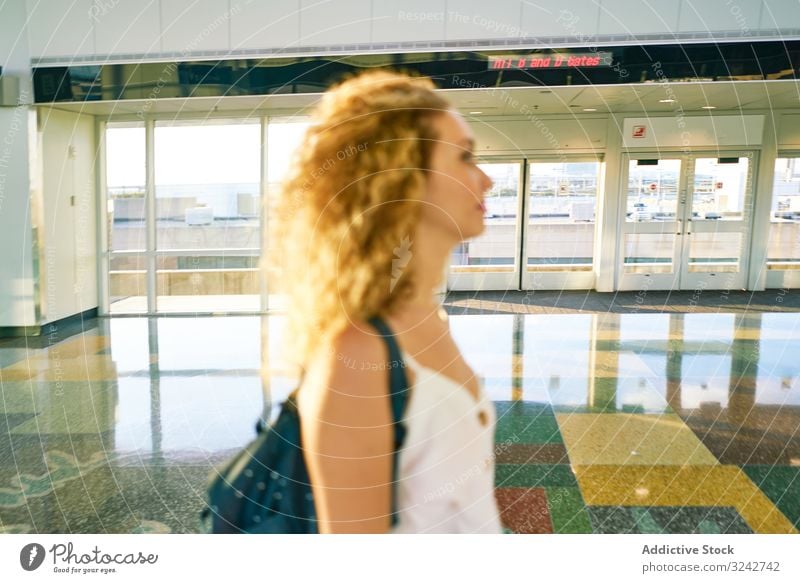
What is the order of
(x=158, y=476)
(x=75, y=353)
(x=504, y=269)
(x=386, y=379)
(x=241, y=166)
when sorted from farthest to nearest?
(x=504, y=269) → (x=75, y=353) → (x=241, y=166) → (x=158, y=476) → (x=386, y=379)

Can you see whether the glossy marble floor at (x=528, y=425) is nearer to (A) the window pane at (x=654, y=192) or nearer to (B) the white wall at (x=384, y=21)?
(B) the white wall at (x=384, y=21)

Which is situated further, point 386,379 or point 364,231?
point 364,231

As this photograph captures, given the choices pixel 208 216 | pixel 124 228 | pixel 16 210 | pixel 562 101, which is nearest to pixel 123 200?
pixel 124 228

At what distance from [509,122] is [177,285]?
3.17 metres

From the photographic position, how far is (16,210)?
443 cm

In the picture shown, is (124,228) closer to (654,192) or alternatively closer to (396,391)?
(396,391)

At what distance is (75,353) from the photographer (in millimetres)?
3949

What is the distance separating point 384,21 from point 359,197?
125 centimetres

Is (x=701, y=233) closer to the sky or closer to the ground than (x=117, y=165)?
closer to the ground

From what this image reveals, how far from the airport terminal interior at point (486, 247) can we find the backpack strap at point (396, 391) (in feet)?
0.92

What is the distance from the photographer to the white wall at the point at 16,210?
4133mm

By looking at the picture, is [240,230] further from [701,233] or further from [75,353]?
[701,233]
